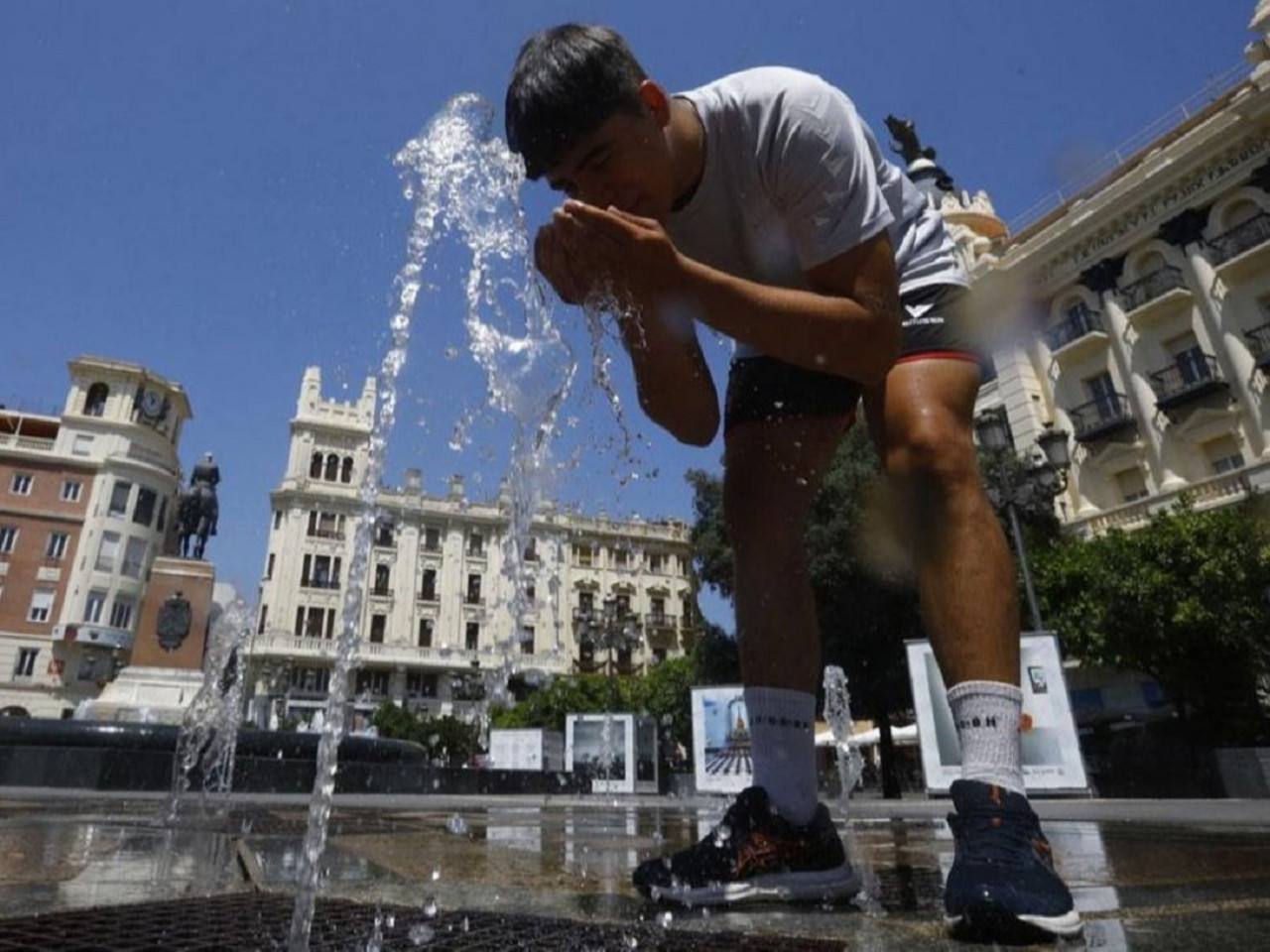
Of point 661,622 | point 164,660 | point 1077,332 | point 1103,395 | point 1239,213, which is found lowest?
point 164,660

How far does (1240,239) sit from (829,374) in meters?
22.5

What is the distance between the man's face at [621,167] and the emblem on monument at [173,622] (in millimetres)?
18126

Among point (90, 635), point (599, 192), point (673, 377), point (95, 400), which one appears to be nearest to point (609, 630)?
point (673, 377)

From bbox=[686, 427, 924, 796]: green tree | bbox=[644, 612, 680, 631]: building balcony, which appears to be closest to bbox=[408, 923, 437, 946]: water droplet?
bbox=[686, 427, 924, 796]: green tree

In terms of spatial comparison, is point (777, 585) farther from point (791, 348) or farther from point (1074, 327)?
point (1074, 327)

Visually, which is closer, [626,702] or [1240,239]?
[1240,239]

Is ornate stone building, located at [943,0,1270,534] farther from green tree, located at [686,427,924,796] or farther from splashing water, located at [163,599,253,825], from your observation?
splashing water, located at [163,599,253,825]

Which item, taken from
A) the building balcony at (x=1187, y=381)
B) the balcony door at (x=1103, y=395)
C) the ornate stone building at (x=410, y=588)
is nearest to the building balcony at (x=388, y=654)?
the ornate stone building at (x=410, y=588)

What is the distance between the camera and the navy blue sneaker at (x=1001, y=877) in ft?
3.54

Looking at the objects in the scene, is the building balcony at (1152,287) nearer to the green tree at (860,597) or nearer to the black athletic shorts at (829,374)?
the green tree at (860,597)

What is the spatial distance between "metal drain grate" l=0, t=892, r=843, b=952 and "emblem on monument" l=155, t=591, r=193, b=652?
58.5 ft

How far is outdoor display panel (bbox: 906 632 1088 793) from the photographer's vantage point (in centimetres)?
845

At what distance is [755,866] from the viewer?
5.05 ft

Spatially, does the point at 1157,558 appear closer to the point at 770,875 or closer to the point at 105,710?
the point at 770,875
